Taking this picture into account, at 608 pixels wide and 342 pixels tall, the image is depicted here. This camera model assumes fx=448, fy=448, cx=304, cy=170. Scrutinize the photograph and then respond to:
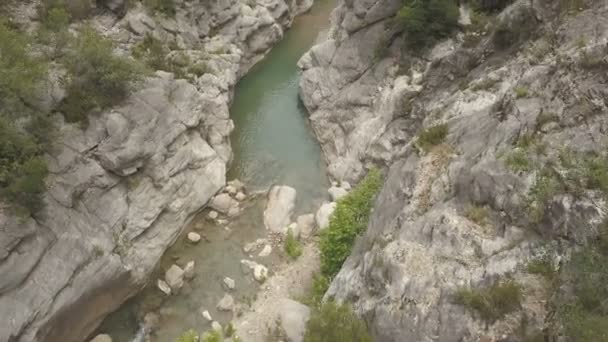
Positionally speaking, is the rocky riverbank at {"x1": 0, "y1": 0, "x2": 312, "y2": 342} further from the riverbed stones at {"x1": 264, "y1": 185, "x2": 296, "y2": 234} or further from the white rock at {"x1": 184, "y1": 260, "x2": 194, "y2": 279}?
the riverbed stones at {"x1": 264, "y1": 185, "x2": 296, "y2": 234}

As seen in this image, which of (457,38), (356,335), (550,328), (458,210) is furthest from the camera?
(457,38)

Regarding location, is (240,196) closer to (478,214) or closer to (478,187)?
(478,187)

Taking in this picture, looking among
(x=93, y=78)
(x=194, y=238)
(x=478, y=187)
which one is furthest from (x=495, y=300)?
(x=93, y=78)

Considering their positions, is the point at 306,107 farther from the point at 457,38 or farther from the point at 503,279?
the point at 503,279

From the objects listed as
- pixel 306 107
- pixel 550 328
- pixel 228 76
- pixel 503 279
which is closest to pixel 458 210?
pixel 503 279

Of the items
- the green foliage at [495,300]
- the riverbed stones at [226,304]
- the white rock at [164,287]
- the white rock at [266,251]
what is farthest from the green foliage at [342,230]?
the green foliage at [495,300]

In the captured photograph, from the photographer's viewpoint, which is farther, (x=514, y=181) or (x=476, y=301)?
(x=514, y=181)

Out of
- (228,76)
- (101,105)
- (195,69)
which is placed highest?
(101,105)
